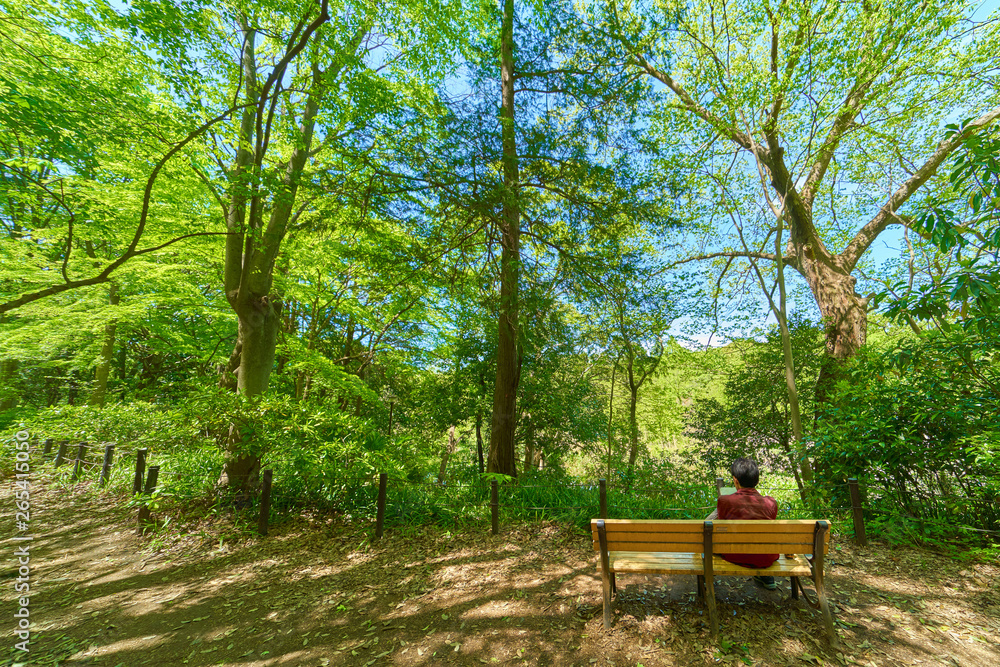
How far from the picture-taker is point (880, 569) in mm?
3938

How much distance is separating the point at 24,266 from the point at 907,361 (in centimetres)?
1587

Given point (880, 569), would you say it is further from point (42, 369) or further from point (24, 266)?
point (42, 369)

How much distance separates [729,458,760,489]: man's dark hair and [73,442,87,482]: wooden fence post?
12.9 m

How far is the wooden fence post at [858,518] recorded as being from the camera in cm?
446

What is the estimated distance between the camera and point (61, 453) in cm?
938

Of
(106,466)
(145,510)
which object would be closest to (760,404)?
(145,510)

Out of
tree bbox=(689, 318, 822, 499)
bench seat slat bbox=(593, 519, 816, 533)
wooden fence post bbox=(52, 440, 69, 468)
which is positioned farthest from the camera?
tree bbox=(689, 318, 822, 499)

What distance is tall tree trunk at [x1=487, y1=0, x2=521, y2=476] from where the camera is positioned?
255 inches

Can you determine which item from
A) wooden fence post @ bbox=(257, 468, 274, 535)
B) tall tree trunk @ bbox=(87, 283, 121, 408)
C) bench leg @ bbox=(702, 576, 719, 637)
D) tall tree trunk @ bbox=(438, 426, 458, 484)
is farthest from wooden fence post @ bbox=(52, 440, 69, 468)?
bench leg @ bbox=(702, 576, 719, 637)

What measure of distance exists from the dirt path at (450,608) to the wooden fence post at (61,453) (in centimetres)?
535

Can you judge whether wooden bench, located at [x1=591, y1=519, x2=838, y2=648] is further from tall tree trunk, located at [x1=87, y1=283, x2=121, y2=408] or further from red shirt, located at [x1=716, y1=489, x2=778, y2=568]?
tall tree trunk, located at [x1=87, y1=283, x2=121, y2=408]

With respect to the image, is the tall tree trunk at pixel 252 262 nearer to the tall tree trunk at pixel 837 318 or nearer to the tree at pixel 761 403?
the tall tree trunk at pixel 837 318

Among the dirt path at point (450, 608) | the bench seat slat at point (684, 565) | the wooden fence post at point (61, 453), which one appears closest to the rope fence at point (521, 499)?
the dirt path at point (450, 608)

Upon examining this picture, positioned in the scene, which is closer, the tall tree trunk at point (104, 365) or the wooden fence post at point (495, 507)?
the wooden fence post at point (495, 507)
